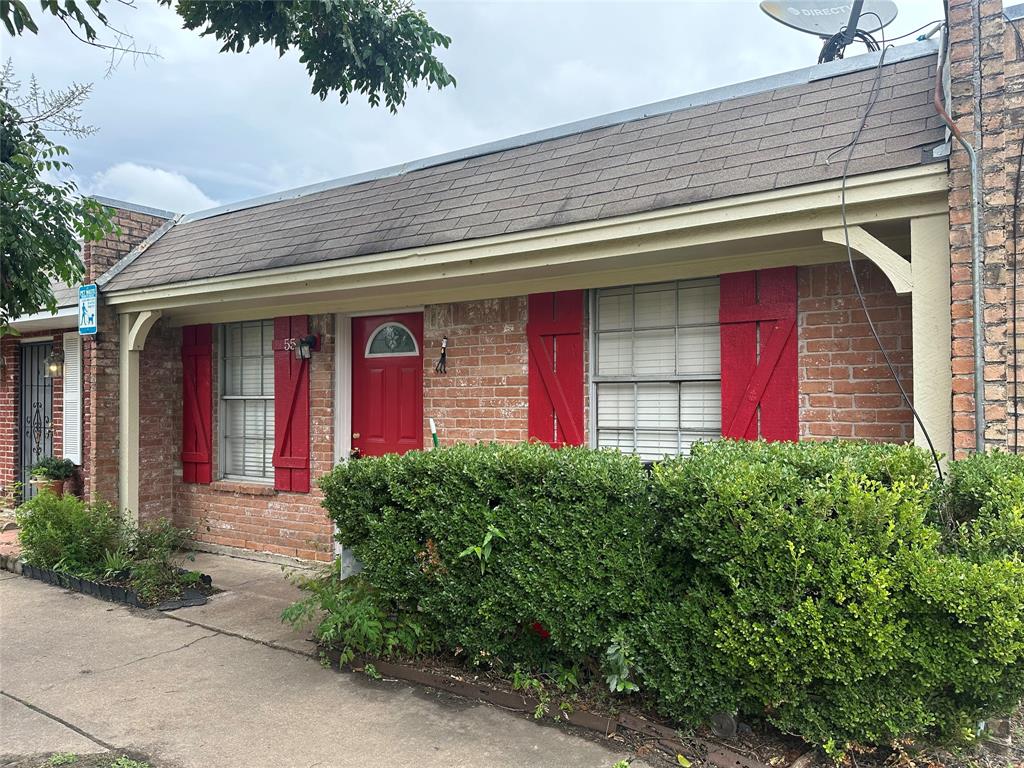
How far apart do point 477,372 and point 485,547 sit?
2517mm

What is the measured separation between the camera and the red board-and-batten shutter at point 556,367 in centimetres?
530

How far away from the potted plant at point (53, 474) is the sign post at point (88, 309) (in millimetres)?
1548

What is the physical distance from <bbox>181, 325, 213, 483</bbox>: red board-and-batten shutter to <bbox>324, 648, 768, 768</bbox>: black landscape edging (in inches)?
169

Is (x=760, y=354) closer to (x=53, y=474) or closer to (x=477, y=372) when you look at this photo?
(x=477, y=372)

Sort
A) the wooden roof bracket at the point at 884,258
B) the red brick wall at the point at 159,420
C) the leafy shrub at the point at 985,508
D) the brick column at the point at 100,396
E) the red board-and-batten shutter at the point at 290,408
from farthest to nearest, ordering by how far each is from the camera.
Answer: the red brick wall at the point at 159,420
the brick column at the point at 100,396
the red board-and-batten shutter at the point at 290,408
the wooden roof bracket at the point at 884,258
the leafy shrub at the point at 985,508

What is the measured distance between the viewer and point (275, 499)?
23.4 ft

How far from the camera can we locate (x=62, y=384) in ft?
27.1

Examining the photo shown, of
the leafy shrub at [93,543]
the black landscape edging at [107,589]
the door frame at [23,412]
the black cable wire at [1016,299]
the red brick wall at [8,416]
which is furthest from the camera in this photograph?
the red brick wall at [8,416]

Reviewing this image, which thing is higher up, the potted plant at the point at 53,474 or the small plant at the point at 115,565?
the potted plant at the point at 53,474

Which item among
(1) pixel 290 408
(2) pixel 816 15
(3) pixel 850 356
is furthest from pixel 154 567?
(2) pixel 816 15

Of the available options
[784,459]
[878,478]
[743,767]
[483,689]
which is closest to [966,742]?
[743,767]

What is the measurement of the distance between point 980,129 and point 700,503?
2366 millimetres

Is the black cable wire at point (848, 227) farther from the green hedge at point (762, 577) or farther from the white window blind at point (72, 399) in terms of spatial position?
the white window blind at point (72, 399)

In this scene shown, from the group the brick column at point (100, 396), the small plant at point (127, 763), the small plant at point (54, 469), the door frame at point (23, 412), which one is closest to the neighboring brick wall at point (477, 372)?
the small plant at point (127, 763)
